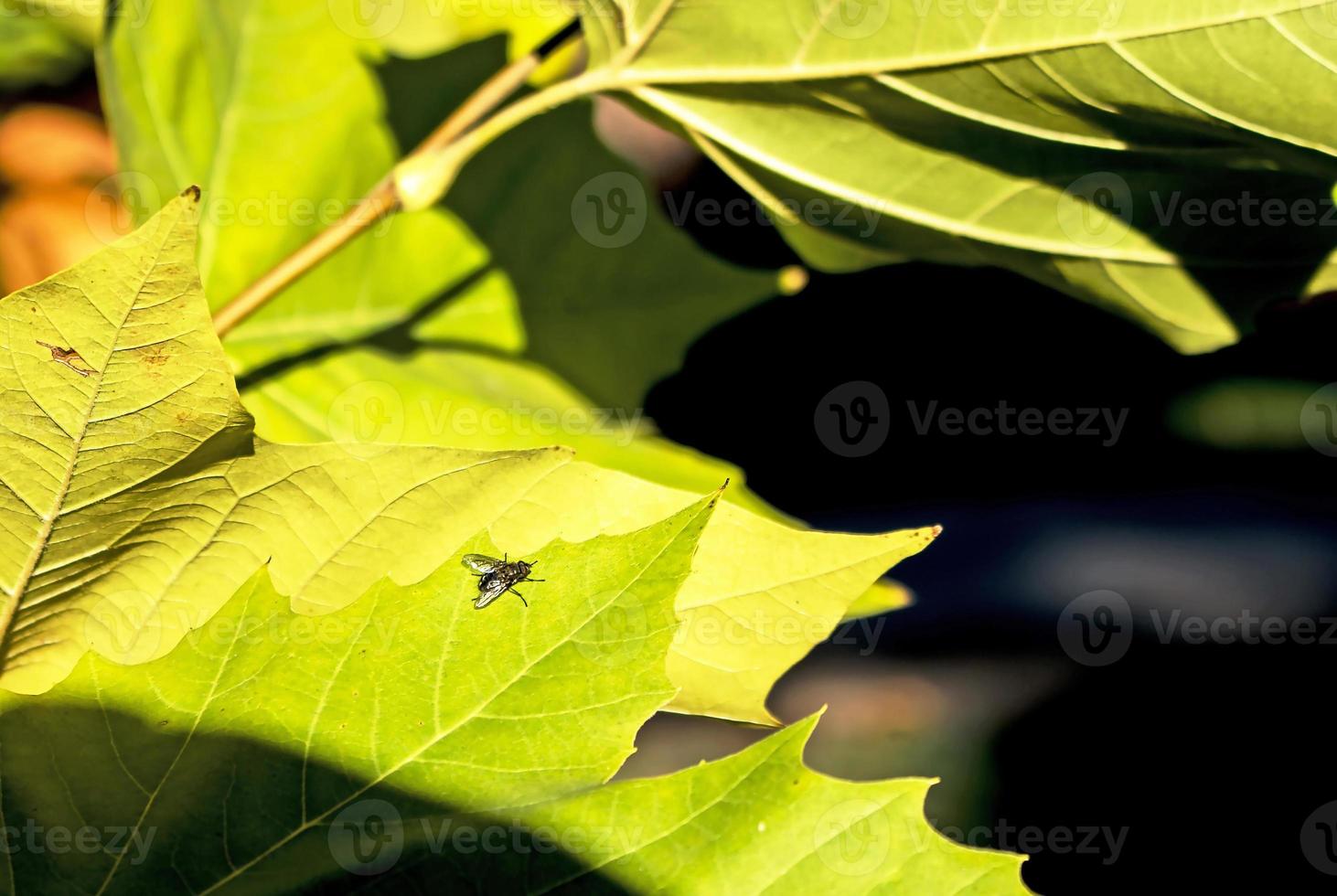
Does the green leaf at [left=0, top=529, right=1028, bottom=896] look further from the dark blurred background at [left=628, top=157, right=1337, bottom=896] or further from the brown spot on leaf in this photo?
the dark blurred background at [left=628, top=157, right=1337, bottom=896]

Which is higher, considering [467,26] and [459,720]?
[467,26]

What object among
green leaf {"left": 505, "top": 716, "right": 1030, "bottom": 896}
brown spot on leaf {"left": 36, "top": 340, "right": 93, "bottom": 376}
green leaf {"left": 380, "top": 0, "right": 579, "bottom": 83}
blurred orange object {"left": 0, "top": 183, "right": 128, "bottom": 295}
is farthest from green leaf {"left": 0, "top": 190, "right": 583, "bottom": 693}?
blurred orange object {"left": 0, "top": 183, "right": 128, "bottom": 295}

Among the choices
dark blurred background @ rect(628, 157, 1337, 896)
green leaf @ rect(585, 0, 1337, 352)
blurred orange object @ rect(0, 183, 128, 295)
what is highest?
green leaf @ rect(585, 0, 1337, 352)

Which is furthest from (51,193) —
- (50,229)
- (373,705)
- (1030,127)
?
(1030,127)

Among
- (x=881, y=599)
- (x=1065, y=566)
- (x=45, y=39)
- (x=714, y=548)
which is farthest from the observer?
(x=1065, y=566)

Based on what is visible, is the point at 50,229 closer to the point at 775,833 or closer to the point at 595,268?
the point at 595,268

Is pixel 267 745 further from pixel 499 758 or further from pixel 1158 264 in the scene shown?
pixel 1158 264

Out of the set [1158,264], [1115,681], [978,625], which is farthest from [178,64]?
[1115,681]

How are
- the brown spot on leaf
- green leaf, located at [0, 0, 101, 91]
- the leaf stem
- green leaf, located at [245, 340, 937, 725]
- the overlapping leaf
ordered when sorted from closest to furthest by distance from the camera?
the brown spot on leaf → green leaf, located at [245, 340, 937, 725] → the leaf stem → the overlapping leaf → green leaf, located at [0, 0, 101, 91]
